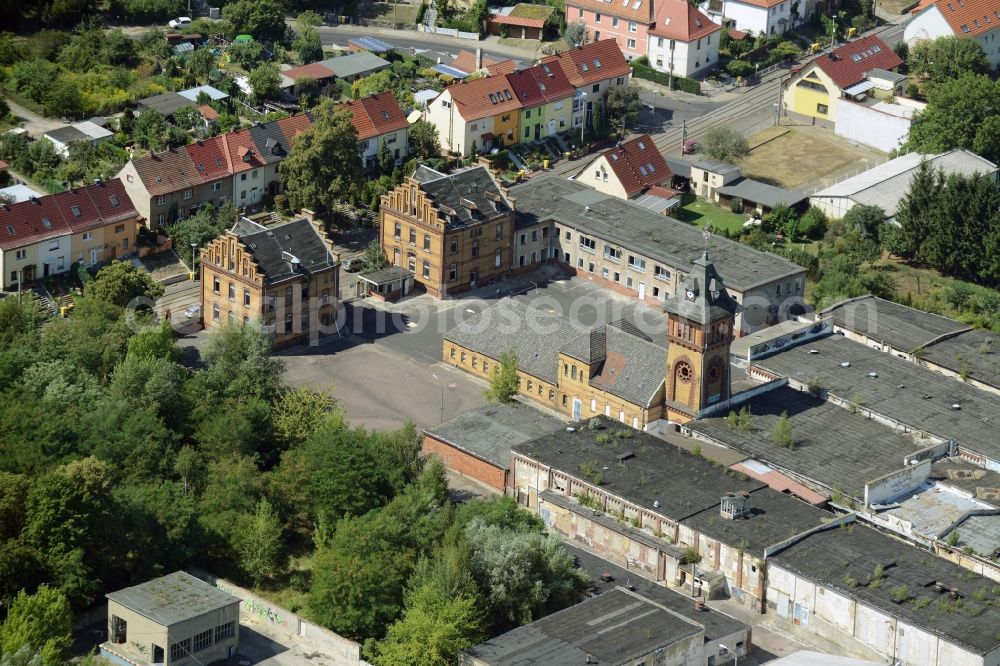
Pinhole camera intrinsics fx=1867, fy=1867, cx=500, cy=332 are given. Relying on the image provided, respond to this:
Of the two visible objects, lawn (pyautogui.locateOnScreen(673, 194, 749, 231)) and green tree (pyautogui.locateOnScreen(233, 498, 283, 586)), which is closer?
green tree (pyautogui.locateOnScreen(233, 498, 283, 586))

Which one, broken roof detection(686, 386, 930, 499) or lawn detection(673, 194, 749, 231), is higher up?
broken roof detection(686, 386, 930, 499)

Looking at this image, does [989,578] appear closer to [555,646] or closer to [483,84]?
[555,646]

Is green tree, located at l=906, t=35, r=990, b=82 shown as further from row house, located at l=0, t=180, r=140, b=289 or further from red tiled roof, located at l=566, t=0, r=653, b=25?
row house, located at l=0, t=180, r=140, b=289

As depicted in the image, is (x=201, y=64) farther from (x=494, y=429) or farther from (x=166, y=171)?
(x=494, y=429)

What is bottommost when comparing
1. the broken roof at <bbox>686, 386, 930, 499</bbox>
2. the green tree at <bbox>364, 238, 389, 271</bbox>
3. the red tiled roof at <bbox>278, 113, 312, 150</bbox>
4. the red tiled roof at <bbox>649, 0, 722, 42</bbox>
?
the broken roof at <bbox>686, 386, 930, 499</bbox>

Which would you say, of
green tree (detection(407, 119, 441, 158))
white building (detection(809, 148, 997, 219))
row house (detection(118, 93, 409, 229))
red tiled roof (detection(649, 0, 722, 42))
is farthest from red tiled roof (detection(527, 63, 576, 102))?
white building (detection(809, 148, 997, 219))

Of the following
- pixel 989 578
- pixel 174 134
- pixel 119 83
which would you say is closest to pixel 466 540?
pixel 989 578

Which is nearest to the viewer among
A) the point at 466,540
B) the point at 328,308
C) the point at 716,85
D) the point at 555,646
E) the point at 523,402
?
the point at 555,646
